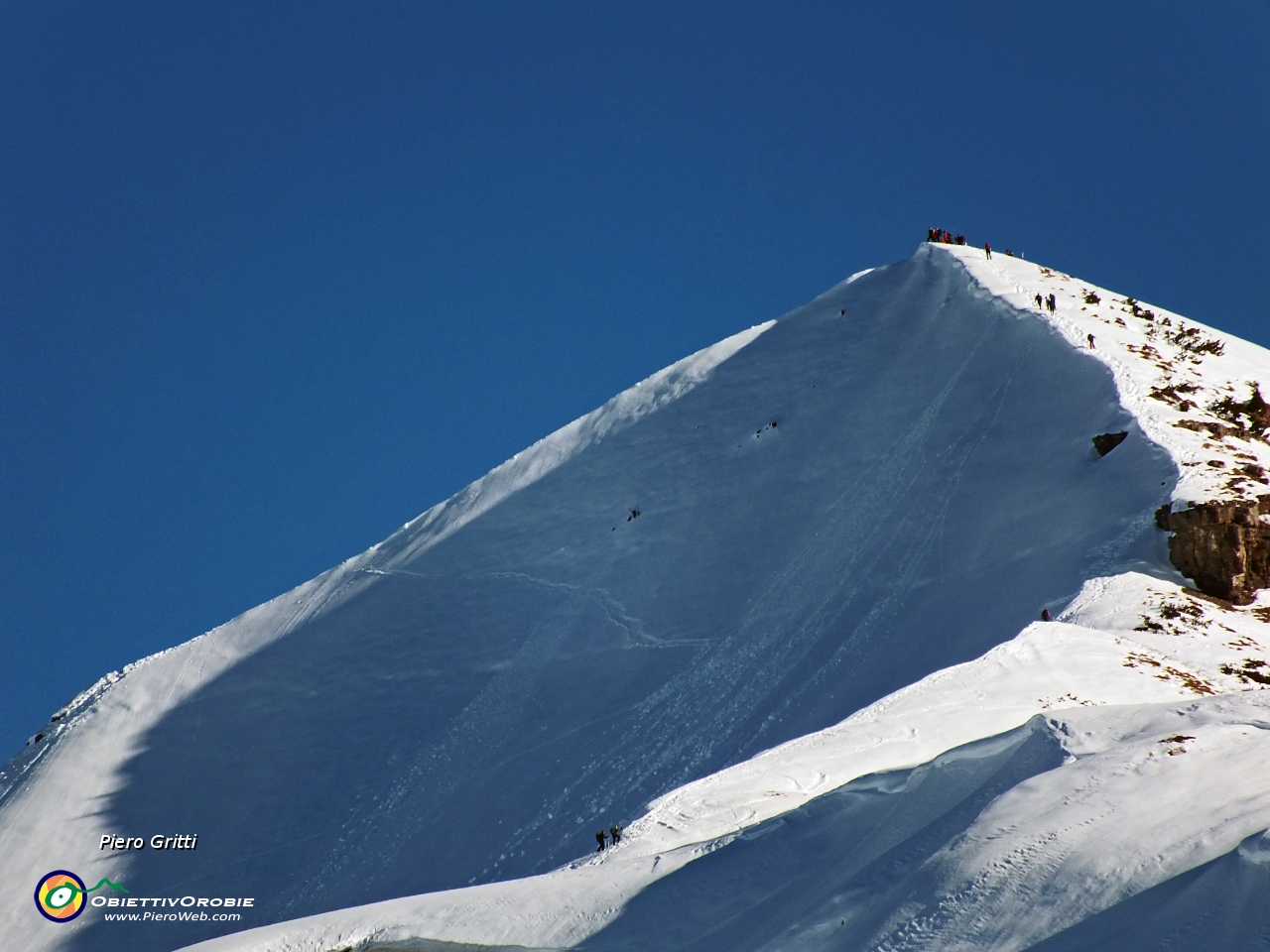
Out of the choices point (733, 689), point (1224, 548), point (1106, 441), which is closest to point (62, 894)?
point (733, 689)

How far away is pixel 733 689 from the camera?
31.8 meters

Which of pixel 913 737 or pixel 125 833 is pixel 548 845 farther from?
pixel 125 833

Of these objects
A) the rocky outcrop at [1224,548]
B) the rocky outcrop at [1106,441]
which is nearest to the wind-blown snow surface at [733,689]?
the rocky outcrop at [1106,441]

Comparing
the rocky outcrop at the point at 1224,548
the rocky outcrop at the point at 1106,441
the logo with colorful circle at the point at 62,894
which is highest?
the logo with colorful circle at the point at 62,894

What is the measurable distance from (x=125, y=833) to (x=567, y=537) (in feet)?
47.6

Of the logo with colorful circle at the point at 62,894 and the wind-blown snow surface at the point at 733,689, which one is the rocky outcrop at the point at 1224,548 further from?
the logo with colorful circle at the point at 62,894

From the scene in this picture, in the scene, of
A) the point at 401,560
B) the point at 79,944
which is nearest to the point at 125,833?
the point at 79,944

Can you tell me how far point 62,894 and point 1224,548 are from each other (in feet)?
92.4

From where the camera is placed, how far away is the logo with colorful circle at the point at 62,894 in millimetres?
33969

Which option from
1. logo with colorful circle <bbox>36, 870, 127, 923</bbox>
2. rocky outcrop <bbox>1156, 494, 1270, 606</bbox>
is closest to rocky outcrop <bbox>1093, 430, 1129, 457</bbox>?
rocky outcrop <bbox>1156, 494, 1270, 606</bbox>

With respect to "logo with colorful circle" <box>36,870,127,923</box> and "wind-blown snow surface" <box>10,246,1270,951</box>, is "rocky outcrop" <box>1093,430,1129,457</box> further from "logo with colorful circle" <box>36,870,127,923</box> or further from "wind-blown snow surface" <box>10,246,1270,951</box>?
"logo with colorful circle" <box>36,870,127,923</box>

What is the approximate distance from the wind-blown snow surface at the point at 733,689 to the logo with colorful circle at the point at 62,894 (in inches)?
12.9

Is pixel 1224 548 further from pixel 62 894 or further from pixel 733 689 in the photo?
pixel 62 894

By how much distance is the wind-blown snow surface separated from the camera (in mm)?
16125
